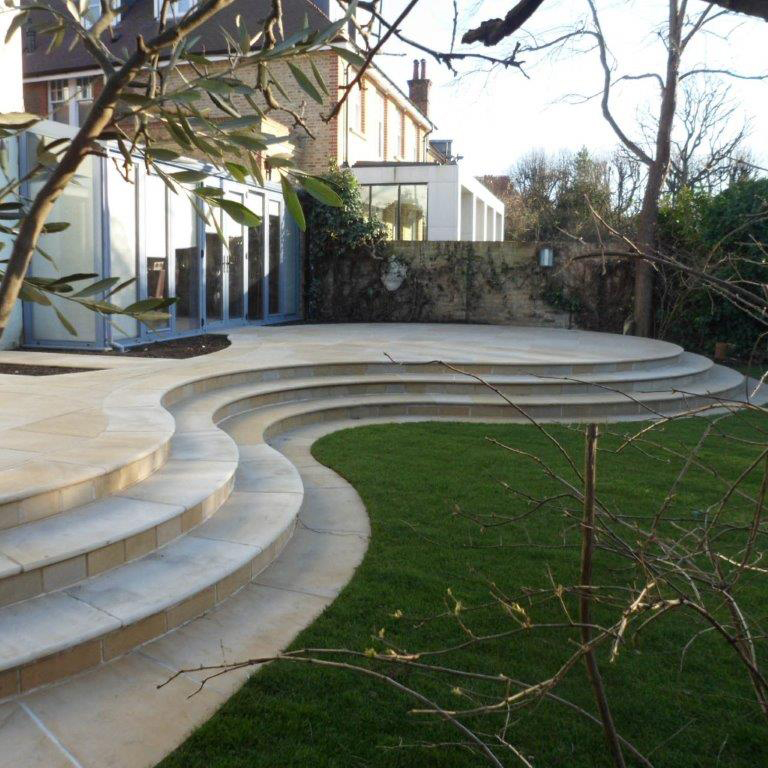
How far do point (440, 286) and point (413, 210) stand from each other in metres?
5.49

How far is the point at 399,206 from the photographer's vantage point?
866 inches

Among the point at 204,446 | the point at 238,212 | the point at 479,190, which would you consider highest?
the point at 479,190

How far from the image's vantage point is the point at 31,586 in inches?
140

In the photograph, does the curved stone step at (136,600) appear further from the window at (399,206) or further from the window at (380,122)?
the window at (380,122)

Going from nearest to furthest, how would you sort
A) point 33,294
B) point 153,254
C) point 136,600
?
point 33,294 < point 136,600 < point 153,254

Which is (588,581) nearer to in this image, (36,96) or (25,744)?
(25,744)

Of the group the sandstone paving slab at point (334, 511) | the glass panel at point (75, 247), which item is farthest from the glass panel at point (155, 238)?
the sandstone paving slab at point (334, 511)

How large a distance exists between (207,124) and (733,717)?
114 inches

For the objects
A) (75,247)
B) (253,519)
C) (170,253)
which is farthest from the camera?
(170,253)

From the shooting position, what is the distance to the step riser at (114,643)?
3062 millimetres

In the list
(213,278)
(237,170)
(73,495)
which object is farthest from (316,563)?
(213,278)

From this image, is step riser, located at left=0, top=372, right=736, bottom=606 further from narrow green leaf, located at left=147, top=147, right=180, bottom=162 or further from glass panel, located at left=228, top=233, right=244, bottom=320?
glass panel, located at left=228, top=233, right=244, bottom=320

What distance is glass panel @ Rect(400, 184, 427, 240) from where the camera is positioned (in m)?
22.0

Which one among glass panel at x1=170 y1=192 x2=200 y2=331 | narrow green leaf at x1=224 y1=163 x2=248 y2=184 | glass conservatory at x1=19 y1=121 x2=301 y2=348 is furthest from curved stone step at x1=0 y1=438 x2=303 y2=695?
glass panel at x1=170 y1=192 x2=200 y2=331
